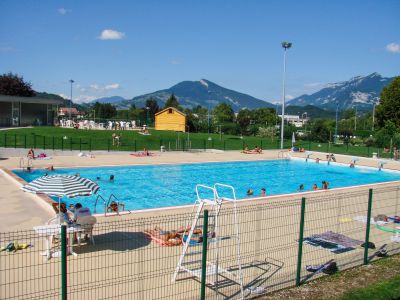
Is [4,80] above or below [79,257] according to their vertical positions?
above

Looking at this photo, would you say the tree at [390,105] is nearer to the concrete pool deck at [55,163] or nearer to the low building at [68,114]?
the concrete pool deck at [55,163]

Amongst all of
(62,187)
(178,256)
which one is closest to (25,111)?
(62,187)

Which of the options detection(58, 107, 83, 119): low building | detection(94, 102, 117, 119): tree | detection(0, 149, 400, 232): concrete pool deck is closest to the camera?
detection(0, 149, 400, 232): concrete pool deck

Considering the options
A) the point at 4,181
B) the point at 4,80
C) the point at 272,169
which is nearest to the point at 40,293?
the point at 4,181

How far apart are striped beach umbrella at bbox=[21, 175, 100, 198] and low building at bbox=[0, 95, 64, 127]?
130ft

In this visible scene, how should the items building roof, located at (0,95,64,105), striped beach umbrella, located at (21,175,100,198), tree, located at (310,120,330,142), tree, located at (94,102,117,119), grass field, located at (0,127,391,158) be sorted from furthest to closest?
tree, located at (94,102,117,119) < tree, located at (310,120,330,142) < building roof, located at (0,95,64,105) < grass field, located at (0,127,391,158) < striped beach umbrella, located at (21,175,100,198)

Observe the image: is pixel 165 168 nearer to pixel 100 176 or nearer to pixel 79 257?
pixel 100 176

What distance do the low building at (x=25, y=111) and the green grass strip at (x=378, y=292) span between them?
45384mm

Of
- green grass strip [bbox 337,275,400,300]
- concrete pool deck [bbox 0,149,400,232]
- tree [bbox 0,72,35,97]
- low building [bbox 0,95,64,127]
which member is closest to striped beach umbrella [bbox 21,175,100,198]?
concrete pool deck [bbox 0,149,400,232]

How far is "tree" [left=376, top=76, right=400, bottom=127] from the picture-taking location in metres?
51.9

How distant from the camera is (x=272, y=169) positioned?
3159 cm

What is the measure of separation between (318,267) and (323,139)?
165 feet

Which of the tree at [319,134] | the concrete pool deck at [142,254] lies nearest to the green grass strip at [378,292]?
the concrete pool deck at [142,254]

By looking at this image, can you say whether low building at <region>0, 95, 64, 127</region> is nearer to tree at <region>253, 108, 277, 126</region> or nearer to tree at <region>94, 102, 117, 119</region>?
tree at <region>94, 102, 117, 119</region>
